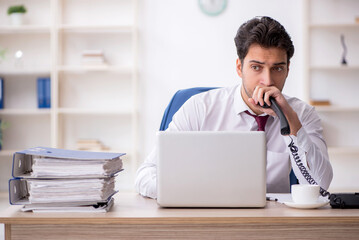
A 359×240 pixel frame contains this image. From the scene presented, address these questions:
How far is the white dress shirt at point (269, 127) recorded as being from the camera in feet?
5.78

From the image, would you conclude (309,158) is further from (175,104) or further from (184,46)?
(184,46)

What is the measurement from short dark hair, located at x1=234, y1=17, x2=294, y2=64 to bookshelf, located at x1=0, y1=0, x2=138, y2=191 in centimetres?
257

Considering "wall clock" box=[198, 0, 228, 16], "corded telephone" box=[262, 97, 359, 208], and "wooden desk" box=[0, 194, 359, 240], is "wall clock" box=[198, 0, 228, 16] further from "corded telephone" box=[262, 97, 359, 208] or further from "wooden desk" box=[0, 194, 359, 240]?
"wooden desk" box=[0, 194, 359, 240]

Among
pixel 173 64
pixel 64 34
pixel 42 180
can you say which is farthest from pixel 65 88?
pixel 42 180

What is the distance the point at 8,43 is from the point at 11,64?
198 millimetres

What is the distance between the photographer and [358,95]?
4461 mm

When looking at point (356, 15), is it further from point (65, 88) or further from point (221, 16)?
point (65, 88)

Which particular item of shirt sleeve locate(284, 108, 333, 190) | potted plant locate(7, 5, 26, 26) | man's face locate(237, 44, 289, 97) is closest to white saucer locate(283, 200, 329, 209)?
shirt sleeve locate(284, 108, 333, 190)

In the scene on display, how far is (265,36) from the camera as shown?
194 cm

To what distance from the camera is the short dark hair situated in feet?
6.34

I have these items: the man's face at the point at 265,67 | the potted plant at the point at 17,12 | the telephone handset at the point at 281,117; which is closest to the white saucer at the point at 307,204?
the telephone handset at the point at 281,117

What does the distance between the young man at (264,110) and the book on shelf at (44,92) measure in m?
2.61

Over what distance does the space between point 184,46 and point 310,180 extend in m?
3.03

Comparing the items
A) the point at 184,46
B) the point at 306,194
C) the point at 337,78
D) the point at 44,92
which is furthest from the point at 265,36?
the point at 44,92
